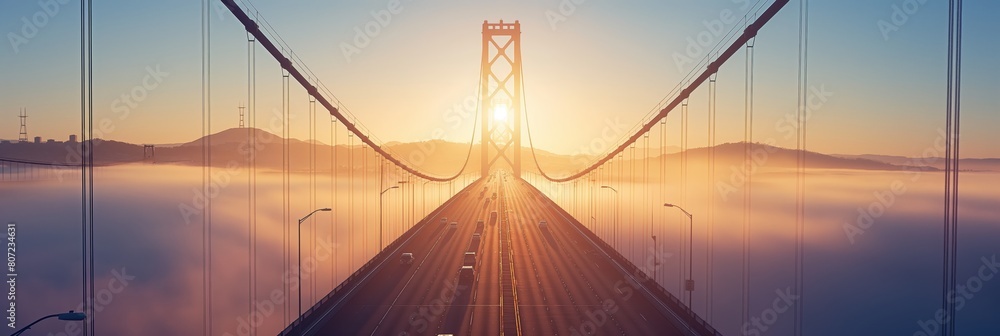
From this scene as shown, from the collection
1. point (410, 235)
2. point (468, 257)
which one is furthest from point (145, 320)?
point (468, 257)

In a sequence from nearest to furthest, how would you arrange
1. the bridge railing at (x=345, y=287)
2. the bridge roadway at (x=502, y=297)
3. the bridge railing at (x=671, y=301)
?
the bridge railing at (x=671, y=301) < the bridge railing at (x=345, y=287) < the bridge roadway at (x=502, y=297)

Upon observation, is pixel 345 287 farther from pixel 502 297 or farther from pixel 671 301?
pixel 671 301

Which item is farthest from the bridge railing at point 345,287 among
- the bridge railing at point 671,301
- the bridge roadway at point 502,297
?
the bridge railing at point 671,301

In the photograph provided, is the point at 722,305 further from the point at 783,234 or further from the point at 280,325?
the point at 783,234

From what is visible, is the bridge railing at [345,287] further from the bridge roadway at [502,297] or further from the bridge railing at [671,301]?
the bridge railing at [671,301]

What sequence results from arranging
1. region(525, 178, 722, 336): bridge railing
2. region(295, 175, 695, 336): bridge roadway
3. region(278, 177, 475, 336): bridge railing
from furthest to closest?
region(295, 175, 695, 336): bridge roadway, region(278, 177, 475, 336): bridge railing, region(525, 178, 722, 336): bridge railing

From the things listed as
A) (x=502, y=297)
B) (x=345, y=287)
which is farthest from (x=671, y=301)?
(x=345, y=287)

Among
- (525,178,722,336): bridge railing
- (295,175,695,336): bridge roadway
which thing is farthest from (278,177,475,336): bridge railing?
(525,178,722,336): bridge railing

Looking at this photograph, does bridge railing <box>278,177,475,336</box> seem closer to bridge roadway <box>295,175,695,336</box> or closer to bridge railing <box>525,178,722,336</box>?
bridge roadway <box>295,175,695,336</box>
